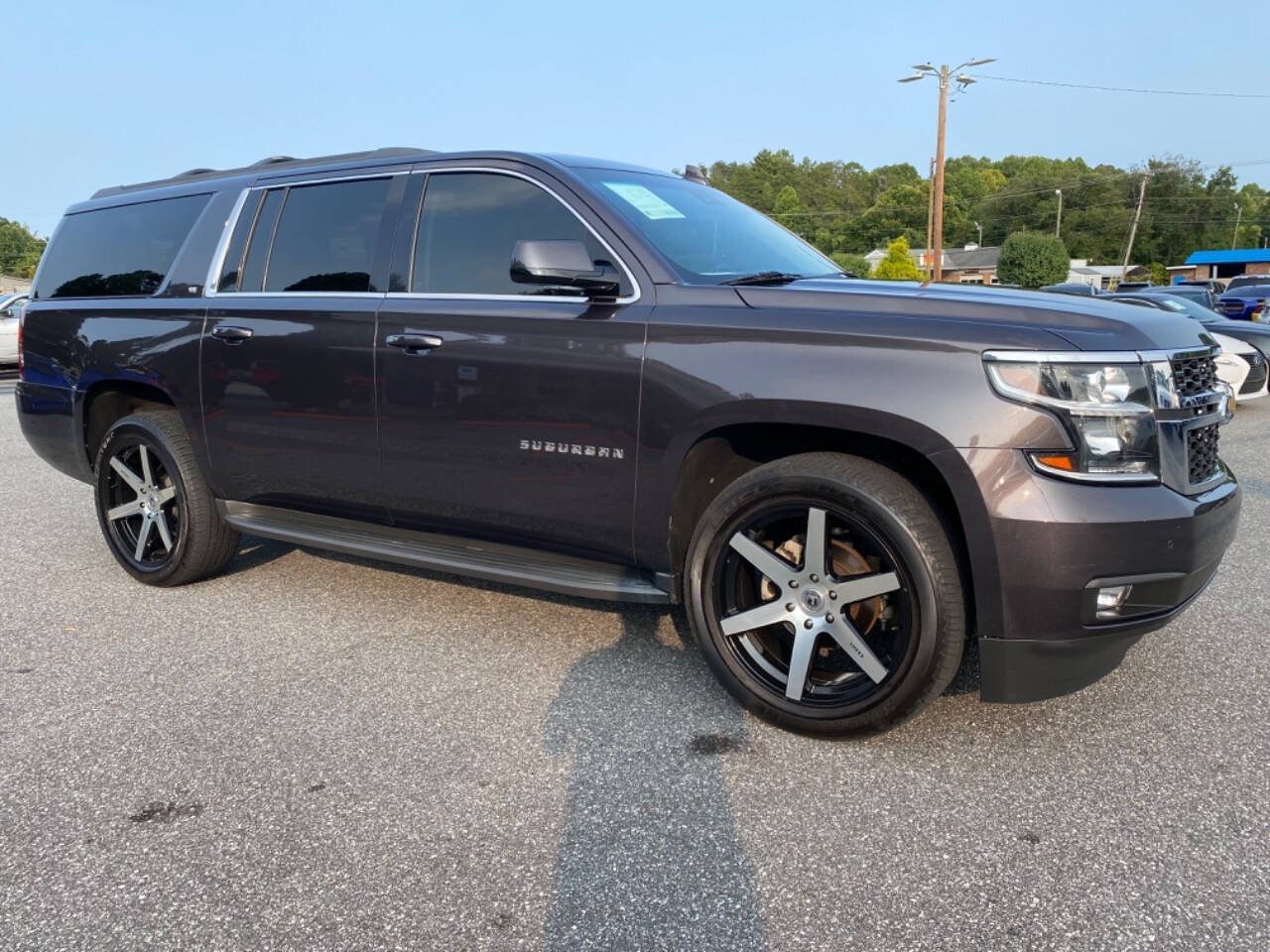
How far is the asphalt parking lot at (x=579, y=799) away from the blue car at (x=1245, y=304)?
22025 mm

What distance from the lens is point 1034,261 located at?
52.8 metres

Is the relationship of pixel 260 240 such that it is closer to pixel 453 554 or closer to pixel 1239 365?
pixel 453 554

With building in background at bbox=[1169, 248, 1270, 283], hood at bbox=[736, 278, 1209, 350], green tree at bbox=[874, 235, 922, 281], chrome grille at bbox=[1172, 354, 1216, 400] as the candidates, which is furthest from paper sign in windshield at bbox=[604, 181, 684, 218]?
building in background at bbox=[1169, 248, 1270, 283]

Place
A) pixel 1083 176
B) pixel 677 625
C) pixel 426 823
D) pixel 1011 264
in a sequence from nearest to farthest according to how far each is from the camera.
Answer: pixel 426 823
pixel 677 625
pixel 1011 264
pixel 1083 176

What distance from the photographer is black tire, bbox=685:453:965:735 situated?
2.82 meters

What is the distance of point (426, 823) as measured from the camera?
2.67 m

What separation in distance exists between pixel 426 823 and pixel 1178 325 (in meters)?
2.70

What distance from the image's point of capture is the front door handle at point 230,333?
13.8 feet

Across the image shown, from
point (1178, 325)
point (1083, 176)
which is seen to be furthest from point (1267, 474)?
point (1083, 176)

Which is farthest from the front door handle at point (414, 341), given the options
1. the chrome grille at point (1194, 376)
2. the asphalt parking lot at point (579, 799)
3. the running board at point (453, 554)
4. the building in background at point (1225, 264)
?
the building in background at point (1225, 264)

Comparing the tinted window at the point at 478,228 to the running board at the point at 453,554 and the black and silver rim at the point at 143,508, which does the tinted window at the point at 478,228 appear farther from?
the black and silver rim at the point at 143,508

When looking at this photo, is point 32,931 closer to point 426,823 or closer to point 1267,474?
point 426,823

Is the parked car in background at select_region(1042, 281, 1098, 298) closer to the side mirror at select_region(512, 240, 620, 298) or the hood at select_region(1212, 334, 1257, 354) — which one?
the side mirror at select_region(512, 240, 620, 298)

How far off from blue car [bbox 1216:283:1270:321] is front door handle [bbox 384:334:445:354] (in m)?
22.5
